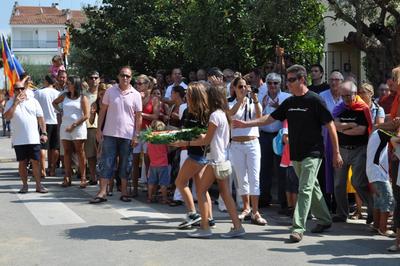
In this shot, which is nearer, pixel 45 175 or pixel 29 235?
pixel 29 235

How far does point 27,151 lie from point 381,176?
20.1 feet

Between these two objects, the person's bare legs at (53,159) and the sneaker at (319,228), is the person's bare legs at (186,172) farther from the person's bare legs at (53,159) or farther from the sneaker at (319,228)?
the person's bare legs at (53,159)

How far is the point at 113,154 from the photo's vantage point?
31.3ft

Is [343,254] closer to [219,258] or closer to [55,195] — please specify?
[219,258]

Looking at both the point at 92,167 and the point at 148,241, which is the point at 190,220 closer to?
the point at 148,241

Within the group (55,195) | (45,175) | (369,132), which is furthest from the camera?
(45,175)

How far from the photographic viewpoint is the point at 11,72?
17188 mm

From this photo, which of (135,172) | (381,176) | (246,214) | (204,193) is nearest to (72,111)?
(135,172)

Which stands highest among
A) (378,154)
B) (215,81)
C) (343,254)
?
(215,81)

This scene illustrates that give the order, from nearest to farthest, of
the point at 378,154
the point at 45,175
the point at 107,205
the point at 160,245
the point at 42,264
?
the point at 42,264 → the point at 160,245 → the point at 378,154 → the point at 107,205 → the point at 45,175

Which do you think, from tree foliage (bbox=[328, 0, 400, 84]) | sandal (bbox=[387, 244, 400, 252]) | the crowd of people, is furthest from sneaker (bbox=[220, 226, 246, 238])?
tree foliage (bbox=[328, 0, 400, 84])

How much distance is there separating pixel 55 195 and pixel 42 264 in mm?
4346

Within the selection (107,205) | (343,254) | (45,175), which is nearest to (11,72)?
(45,175)

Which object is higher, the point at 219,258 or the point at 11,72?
the point at 11,72
